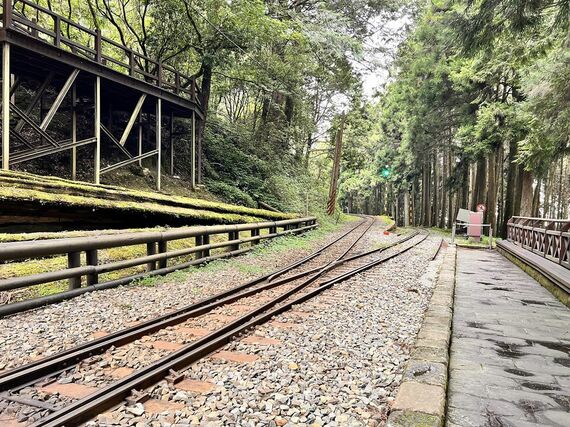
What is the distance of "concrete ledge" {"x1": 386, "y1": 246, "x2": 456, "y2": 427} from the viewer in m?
2.59

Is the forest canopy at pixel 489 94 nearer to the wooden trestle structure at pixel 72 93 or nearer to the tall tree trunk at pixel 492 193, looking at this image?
the tall tree trunk at pixel 492 193

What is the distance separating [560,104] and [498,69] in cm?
582

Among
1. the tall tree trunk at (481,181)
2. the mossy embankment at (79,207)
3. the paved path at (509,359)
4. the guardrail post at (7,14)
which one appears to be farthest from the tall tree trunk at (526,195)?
the guardrail post at (7,14)

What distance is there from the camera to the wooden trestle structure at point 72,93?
34.4ft

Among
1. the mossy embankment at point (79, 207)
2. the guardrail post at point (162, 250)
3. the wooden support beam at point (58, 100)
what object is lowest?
the guardrail post at point (162, 250)

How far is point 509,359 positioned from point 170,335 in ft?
11.1

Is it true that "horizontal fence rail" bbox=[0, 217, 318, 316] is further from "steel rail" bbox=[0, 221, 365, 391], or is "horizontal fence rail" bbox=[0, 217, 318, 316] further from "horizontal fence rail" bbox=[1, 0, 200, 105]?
"horizontal fence rail" bbox=[1, 0, 200, 105]

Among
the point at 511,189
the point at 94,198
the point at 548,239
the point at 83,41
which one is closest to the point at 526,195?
the point at 511,189

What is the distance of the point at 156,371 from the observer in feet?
10.3

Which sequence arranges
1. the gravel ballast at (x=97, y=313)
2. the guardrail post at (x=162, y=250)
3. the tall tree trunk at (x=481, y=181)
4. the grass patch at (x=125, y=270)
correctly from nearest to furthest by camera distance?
the gravel ballast at (x=97, y=313) → the grass patch at (x=125, y=270) → the guardrail post at (x=162, y=250) → the tall tree trunk at (x=481, y=181)

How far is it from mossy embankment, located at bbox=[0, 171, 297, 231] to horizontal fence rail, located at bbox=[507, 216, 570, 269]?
783cm

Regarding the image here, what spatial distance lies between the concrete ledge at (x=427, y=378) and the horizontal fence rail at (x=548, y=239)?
12.7ft

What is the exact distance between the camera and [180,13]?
54.8 feet

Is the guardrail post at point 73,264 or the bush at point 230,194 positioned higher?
the bush at point 230,194
